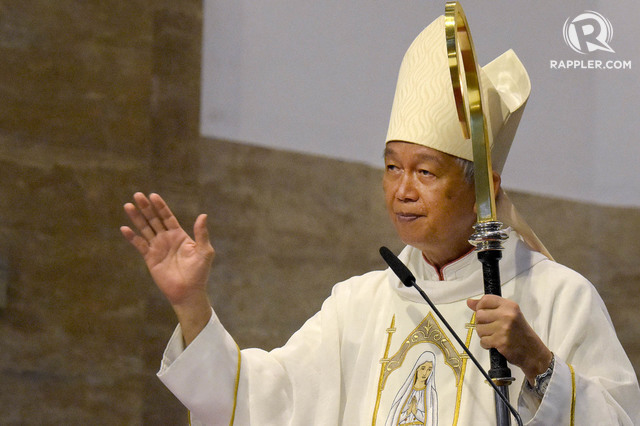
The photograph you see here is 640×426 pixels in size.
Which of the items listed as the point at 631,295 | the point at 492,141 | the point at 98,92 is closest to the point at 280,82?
the point at 98,92

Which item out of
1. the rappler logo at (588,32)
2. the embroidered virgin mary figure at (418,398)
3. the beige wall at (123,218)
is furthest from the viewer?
the rappler logo at (588,32)

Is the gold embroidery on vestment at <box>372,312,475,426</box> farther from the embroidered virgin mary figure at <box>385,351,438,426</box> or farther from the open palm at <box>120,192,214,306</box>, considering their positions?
the open palm at <box>120,192,214,306</box>

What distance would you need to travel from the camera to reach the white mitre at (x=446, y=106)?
331 cm

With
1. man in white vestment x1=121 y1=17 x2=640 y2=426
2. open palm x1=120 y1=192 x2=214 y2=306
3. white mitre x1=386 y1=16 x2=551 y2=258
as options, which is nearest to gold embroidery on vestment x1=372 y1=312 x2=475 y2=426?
man in white vestment x1=121 y1=17 x2=640 y2=426

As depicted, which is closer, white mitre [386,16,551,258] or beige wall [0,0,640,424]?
white mitre [386,16,551,258]

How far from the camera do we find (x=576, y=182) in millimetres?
5609

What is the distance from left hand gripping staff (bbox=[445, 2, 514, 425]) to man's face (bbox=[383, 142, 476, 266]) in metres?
0.29

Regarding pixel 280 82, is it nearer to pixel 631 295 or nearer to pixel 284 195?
pixel 284 195

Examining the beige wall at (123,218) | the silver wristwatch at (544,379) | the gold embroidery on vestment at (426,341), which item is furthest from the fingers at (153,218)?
the beige wall at (123,218)

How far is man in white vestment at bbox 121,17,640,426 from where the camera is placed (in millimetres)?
3041

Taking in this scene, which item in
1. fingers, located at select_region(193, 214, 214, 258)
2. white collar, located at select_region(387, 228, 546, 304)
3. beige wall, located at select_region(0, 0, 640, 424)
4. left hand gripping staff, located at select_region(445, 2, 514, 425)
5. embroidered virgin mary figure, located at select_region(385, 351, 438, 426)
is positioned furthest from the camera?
beige wall, located at select_region(0, 0, 640, 424)

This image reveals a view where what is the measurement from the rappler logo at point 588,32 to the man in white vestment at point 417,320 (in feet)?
7.53

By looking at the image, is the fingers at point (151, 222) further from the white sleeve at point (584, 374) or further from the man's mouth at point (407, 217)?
the white sleeve at point (584, 374)

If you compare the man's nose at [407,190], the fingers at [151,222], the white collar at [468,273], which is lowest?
the white collar at [468,273]
